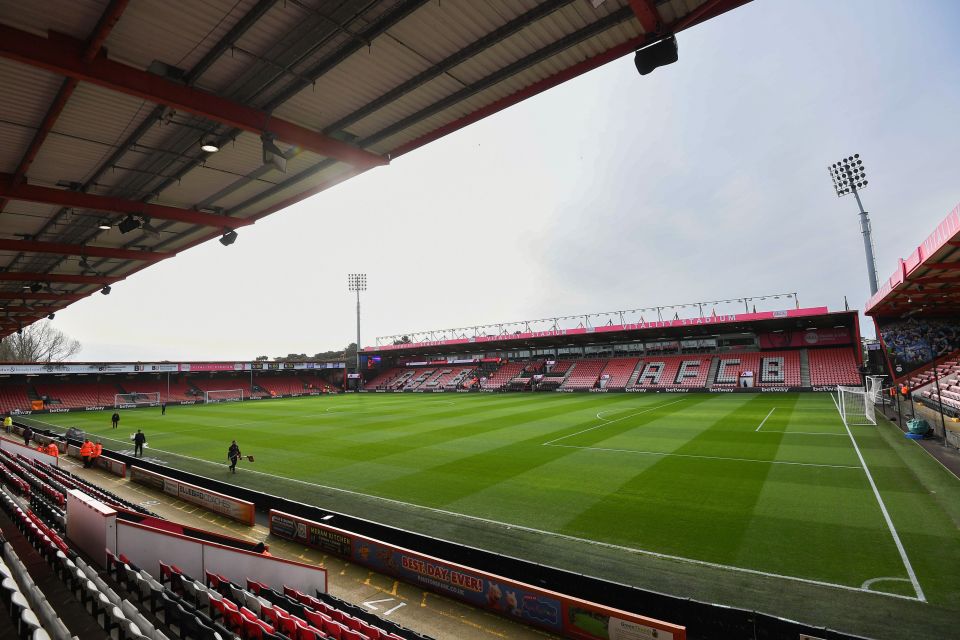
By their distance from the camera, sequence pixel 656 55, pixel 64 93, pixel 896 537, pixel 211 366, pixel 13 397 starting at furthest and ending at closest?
pixel 211 366
pixel 13 397
pixel 896 537
pixel 64 93
pixel 656 55

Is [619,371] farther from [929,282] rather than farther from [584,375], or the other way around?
[929,282]

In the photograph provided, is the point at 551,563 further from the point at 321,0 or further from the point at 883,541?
the point at 321,0

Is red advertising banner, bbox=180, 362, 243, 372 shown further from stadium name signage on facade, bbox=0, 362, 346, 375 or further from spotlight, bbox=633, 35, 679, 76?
spotlight, bbox=633, 35, 679, 76

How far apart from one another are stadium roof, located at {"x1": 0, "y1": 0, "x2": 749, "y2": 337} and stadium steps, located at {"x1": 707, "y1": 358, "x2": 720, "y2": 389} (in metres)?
43.8

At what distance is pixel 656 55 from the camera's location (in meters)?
5.47

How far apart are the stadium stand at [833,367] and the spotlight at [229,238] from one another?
148ft

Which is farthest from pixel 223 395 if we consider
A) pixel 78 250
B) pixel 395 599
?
pixel 395 599

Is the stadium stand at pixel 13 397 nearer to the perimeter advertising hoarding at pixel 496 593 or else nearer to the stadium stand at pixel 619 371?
the perimeter advertising hoarding at pixel 496 593

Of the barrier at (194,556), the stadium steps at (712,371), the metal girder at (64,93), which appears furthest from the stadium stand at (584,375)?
the metal girder at (64,93)

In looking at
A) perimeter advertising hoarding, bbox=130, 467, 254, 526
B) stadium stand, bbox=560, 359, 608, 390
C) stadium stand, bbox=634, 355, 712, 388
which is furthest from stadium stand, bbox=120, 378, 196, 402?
stadium stand, bbox=634, 355, 712, 388

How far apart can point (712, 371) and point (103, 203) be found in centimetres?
4820

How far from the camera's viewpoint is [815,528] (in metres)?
10.0

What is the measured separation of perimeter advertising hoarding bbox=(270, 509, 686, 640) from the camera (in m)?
6.14

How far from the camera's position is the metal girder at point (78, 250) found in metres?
12.2
